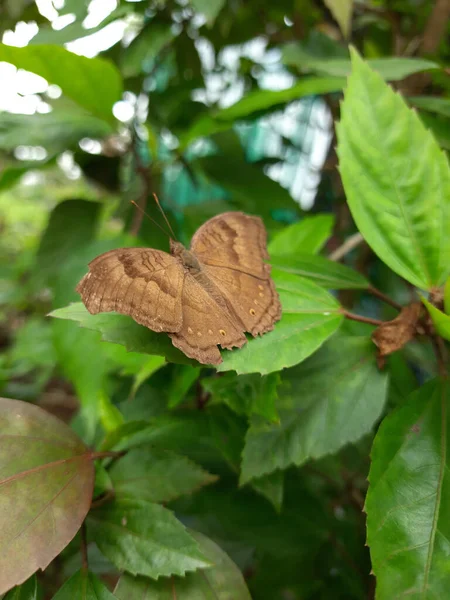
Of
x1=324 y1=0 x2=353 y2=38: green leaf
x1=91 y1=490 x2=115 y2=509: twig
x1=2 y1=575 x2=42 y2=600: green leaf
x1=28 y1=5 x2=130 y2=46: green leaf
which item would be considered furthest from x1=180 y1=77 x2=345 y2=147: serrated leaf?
x1=2 y1=575 x2=42 y2=600: green leaf

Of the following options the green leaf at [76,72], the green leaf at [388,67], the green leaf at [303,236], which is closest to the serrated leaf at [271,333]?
the green leaf at [303,236]

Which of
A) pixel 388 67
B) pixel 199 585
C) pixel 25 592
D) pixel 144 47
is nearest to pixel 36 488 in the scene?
pixel 25 592

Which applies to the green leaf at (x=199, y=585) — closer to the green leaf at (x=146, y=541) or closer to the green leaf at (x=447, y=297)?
the green leaf at (x=146, y=541)

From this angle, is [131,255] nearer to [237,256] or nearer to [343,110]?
[237,256]

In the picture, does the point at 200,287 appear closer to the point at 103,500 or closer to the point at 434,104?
the point at 103,500

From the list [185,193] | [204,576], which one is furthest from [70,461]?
[185,193]

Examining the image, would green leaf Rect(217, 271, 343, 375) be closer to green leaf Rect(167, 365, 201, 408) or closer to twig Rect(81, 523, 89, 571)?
green leaf Rect(167, 365, 201, 408)
